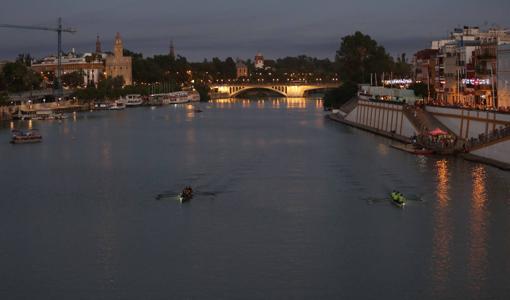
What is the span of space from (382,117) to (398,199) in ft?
62.2

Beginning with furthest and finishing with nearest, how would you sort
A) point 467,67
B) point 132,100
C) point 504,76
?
point 132,100, point 467,67, point 504,76

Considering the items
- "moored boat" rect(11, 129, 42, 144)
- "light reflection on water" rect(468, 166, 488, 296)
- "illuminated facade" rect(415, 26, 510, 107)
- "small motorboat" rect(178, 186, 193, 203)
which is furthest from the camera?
"moored boat" rect(11, 129, 42, 144)

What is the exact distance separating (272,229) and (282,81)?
9000cm

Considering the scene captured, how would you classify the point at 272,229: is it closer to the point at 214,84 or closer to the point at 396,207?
the point at 396,207

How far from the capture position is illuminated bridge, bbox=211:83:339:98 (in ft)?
315

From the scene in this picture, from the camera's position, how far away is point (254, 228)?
15.5 m

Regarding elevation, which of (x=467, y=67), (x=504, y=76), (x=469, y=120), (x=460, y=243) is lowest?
(x=460, y=243)

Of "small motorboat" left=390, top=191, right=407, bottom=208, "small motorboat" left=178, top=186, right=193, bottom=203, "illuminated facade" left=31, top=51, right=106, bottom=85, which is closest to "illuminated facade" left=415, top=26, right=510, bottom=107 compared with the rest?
"small motorboat" left=390, top=191, right=407, bottom=208

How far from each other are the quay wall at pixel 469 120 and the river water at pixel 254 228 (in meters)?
1.37

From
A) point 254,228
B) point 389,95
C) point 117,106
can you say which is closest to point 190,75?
point 117,106

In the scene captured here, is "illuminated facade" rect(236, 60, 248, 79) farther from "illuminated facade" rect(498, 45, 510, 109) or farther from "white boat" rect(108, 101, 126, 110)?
"illuminated facade" rect(498, 45, 510, 109)

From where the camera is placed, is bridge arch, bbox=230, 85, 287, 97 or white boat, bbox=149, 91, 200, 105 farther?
bridge arch, bbox=230, 85, 287, 97

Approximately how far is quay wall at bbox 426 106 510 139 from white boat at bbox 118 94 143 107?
47590mm

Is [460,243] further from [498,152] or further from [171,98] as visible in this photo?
[171,98]
